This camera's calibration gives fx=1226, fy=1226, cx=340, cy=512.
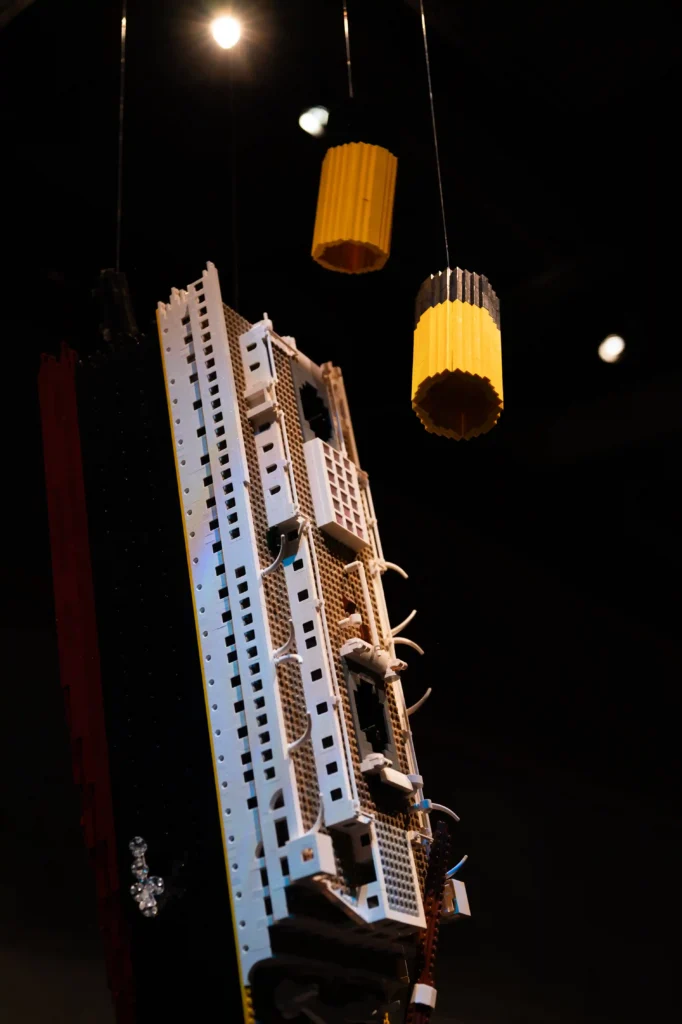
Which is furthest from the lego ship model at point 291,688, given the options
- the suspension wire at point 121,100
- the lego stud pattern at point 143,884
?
the suspension wire at point 121,100

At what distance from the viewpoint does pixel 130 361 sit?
13.7 feet

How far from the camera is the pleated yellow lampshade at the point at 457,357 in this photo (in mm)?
3523

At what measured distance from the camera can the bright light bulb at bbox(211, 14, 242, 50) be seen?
4.98m

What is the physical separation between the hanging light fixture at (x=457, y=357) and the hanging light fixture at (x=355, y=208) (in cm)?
30

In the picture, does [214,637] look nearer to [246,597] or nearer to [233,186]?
[246,597]

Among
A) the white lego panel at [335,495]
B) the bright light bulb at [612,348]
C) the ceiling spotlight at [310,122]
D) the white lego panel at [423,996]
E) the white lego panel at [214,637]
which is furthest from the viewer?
the bright light bulb at [612,348]

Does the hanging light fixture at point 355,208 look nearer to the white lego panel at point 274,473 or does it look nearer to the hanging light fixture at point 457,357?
the hanging light fixture at point 457,357

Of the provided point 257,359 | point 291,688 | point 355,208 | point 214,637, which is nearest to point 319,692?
point 291,688

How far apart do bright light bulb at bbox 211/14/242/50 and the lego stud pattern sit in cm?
322

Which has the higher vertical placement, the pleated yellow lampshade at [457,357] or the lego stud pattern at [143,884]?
the pleated yellow lampshade at [457,357]

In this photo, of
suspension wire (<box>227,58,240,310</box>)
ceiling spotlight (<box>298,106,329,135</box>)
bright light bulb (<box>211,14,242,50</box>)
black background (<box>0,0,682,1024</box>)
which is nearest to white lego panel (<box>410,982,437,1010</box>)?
black background (<box>0,0,682,1024</box>)

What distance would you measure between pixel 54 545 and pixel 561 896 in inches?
123

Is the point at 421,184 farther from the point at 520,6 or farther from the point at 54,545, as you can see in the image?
the point at 54,545

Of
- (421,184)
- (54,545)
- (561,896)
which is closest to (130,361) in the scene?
(54,545)
